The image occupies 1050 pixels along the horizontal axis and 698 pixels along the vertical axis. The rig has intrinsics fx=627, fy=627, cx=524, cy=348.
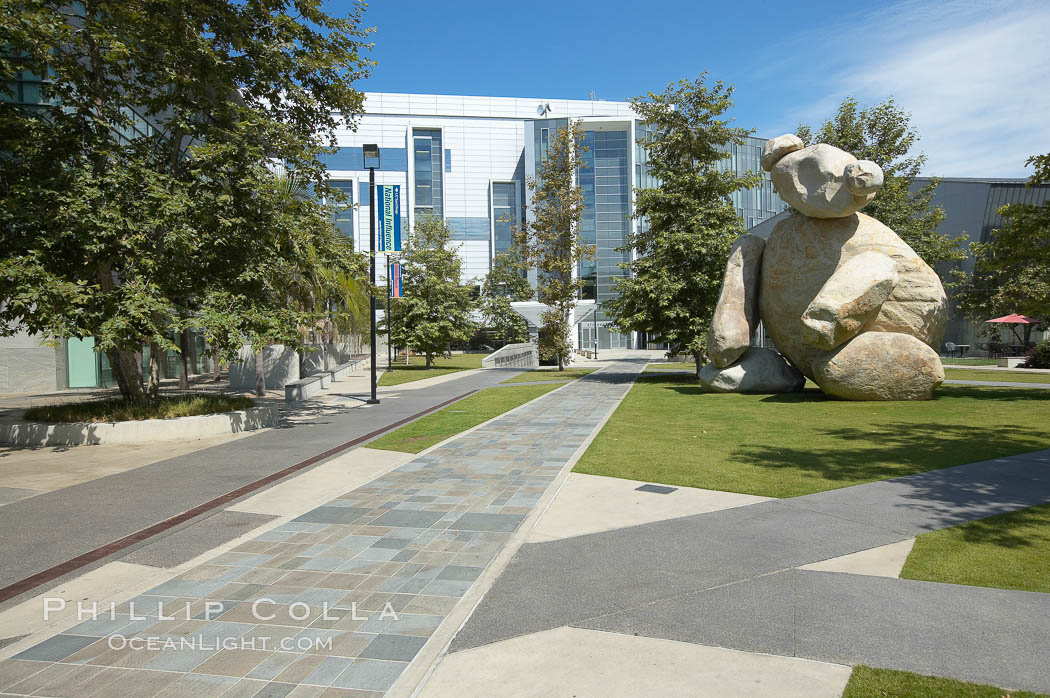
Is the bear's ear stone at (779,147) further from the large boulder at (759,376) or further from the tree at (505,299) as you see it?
the tree at (505,299)

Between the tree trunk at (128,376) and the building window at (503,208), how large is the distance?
200 feet

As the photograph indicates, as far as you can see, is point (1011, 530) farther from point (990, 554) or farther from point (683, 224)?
point (683, 224)

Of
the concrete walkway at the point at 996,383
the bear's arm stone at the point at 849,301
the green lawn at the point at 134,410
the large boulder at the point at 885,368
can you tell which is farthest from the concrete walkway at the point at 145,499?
the concrete walkway at the point at 996,383

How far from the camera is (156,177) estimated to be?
35.2 ft

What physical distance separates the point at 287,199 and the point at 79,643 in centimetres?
1009

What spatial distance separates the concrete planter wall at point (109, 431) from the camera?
11164mm

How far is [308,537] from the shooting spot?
220 inches

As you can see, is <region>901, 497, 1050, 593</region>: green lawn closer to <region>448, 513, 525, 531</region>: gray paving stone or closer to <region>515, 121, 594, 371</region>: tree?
<region>448, 513, 525, 531</region>: gray paving stone

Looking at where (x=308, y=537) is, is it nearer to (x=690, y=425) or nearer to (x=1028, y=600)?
(x=1028, y=600)

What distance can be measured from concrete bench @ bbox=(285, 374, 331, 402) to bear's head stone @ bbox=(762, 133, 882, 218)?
47.4ft

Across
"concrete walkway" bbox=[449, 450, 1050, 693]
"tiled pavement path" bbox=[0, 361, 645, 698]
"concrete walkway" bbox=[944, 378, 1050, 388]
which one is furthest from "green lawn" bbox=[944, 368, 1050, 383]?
"tiled pavement path" bbox=[0, 361, 645, 698]

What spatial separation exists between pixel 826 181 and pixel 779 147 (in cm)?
172

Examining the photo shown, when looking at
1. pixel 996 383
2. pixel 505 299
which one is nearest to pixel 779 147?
pixel 996 383

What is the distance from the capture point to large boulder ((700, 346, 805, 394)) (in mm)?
16734
